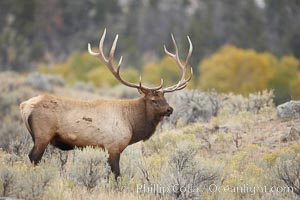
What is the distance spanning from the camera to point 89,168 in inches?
391

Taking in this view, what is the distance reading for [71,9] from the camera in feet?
187

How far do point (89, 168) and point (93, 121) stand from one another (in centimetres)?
103

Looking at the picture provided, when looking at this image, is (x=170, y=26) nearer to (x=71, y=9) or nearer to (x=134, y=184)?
(x=71, y=9)

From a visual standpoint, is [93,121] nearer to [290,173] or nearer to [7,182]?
[7,182]

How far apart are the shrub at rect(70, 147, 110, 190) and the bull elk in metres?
0.60


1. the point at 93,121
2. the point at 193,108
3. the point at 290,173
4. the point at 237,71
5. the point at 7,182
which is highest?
the point at 237,71

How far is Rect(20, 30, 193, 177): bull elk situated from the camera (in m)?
10.3

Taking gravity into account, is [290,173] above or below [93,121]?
below

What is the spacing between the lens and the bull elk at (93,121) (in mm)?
10258

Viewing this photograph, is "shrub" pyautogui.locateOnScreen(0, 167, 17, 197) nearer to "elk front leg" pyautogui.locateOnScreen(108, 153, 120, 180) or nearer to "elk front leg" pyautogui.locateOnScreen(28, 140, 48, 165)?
"elk front leg" pyautogui.locateOnScreen(28, 140, 48, 165)

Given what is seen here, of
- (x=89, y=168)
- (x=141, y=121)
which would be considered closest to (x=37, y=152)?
(x=89, y=168)

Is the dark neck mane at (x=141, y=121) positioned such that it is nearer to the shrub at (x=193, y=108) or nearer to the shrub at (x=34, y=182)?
the shrub at (x=34, y=182)

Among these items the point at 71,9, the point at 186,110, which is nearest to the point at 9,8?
the point at 71,9

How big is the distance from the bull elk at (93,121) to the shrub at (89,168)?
600 mm
